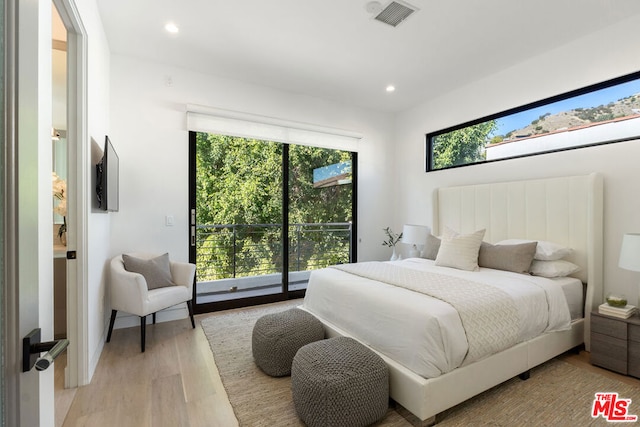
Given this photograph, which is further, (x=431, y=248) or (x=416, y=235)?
(x=416, y=235)

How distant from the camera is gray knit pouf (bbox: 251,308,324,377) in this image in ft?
7.43

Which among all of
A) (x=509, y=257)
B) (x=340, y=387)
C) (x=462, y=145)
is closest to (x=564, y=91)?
(x=462, y=145)

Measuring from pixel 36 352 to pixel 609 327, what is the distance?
3343mm

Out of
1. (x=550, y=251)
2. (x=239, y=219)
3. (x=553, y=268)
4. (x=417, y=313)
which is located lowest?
(x=417, y=313)

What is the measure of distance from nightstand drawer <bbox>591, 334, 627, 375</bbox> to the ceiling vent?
9.78 feet

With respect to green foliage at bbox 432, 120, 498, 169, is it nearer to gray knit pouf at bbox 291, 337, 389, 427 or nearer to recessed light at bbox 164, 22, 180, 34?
gray knit pouf at bbox 291, 337, 389, 427

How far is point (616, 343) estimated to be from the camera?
7.64 ft

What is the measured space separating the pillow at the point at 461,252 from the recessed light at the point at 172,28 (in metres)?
3.31

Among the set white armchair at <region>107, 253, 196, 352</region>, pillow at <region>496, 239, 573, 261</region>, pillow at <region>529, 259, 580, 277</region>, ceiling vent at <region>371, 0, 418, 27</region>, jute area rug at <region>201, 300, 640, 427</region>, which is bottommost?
jute area rug at <region>201, 300, 640, 427</region>

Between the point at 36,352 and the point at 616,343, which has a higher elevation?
the point at 36,352

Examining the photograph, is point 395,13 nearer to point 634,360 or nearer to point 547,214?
point 547,214

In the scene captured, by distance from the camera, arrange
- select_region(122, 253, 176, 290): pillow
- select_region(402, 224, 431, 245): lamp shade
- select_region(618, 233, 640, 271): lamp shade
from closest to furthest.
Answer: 1. select_region(618, 233, 640, 271): lamp shade
2. select_region(122, 253, 176, 290): pillow
3. select_region(402, 224, 431, 245): lamp shade

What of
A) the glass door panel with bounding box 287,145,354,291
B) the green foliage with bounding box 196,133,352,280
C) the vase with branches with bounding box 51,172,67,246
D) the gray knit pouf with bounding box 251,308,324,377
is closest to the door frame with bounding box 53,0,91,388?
the vase with branches with bounding box 51,172,67,246

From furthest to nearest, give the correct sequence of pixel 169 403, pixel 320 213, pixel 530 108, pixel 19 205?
pixel 320 213 → pixel 530 108 → pixel 169 403 → pixel 19 205
